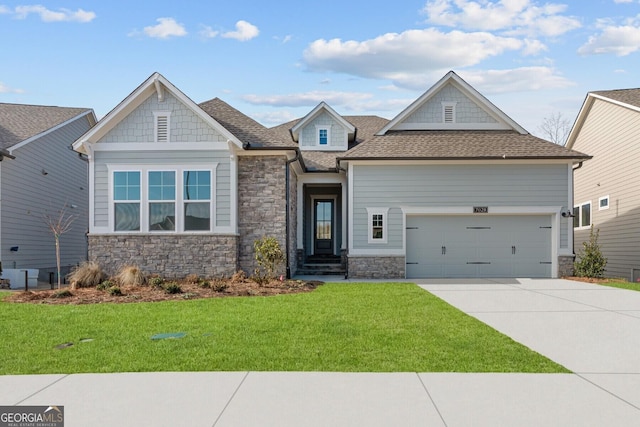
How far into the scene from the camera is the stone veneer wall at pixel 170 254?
583 inches

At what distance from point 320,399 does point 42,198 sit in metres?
17.6

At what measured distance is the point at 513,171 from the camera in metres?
16.4

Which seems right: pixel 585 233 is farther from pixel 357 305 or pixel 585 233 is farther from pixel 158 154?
pixel 158 154

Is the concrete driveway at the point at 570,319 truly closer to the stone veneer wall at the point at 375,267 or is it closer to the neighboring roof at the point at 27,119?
the stone veneer wall at the point at 375,267

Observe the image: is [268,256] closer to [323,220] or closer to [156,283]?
[156,283]

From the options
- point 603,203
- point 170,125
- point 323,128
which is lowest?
point 603,203

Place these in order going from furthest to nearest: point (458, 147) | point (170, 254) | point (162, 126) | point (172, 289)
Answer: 1. point (458, 147)
2. point (162, 126)
3. point (170, 254)
4. point (172, 289)

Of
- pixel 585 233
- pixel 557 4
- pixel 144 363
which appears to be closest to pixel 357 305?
pixel 144 363

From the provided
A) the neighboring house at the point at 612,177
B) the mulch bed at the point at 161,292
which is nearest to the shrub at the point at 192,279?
the mulch bed at the point at 161,292

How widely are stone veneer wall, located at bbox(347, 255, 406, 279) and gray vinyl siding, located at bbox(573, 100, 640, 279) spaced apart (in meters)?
8.99

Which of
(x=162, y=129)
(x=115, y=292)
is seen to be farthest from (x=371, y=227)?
(x=115, y=292)

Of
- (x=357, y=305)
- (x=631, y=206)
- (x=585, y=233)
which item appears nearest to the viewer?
(x=357, y=305)

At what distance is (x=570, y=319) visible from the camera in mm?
8820

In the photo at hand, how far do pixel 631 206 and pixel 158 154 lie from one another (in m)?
16.7
